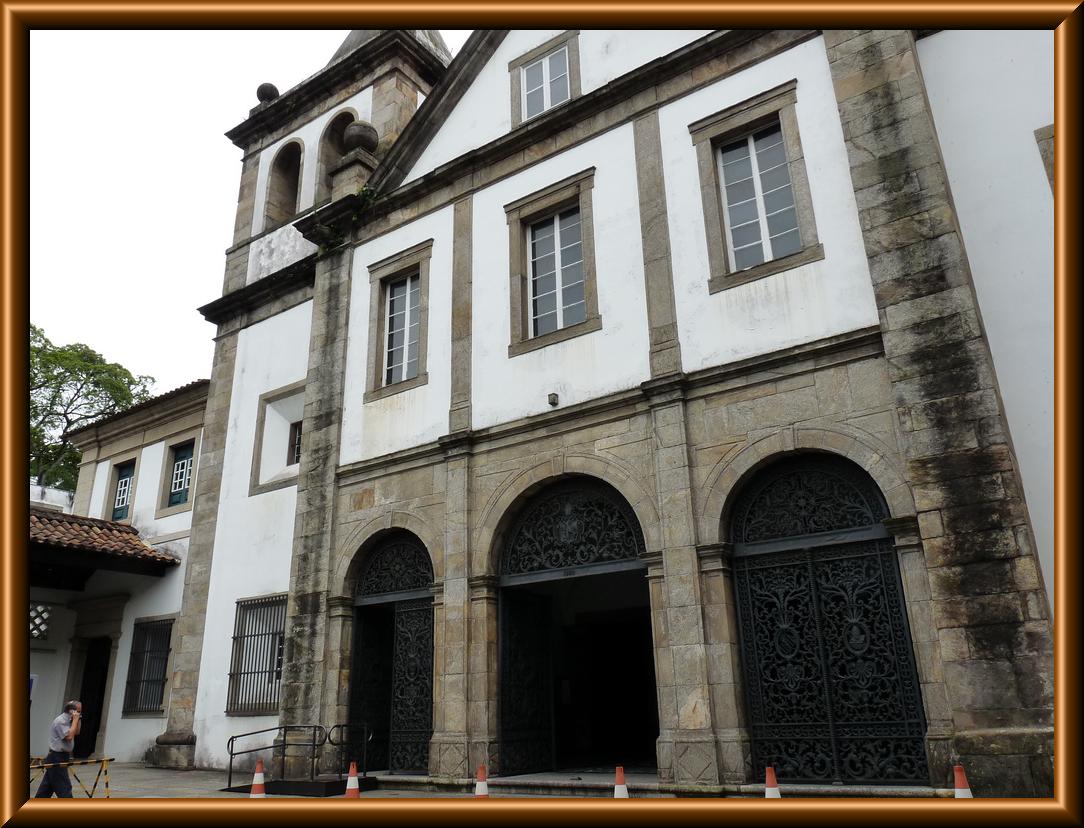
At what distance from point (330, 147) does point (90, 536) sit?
8540 millimetres

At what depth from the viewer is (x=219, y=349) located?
51.8ft

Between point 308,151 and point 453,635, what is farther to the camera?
point 308,151

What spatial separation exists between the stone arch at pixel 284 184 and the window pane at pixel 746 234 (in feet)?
32.1

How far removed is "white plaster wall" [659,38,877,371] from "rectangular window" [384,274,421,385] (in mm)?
4287

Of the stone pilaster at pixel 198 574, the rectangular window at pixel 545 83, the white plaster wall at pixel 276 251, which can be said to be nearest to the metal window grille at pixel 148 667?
the stone pilaster at pixel 198 574

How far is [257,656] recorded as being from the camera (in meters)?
12.7

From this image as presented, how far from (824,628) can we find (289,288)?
10.9 metres

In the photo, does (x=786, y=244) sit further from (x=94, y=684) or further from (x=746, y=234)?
(x=94, y=684)

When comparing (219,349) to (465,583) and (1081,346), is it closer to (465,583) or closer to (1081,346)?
(465,583)

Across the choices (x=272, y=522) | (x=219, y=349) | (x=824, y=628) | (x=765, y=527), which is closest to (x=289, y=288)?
(x=219, y=349)

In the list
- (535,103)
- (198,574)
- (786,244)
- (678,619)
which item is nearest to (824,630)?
(678,619)

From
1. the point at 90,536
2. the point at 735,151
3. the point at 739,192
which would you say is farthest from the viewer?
the point at 90,536

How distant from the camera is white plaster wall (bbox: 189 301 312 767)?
1276 cm

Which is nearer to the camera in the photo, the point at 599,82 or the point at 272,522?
the point at 599,82
